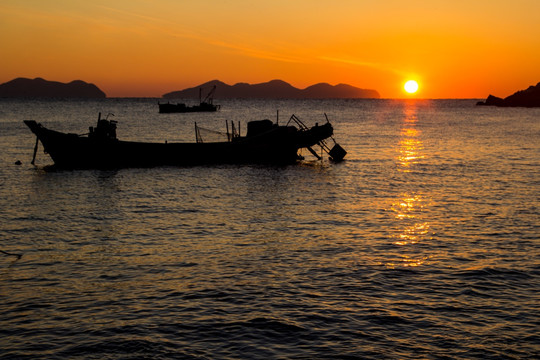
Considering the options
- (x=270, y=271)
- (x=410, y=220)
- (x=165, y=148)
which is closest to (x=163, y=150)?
(x=165, y=148)

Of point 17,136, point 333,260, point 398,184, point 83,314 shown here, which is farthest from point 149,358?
point 17,136

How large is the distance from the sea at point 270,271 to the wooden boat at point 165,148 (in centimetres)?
949

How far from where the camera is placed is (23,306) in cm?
1302

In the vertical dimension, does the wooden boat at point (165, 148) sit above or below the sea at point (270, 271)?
above

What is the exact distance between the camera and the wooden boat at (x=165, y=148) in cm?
4116

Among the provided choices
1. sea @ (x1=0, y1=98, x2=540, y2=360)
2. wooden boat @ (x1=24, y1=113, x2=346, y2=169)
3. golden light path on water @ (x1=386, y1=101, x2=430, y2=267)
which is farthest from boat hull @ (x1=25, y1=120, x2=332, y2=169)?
golden light path on water @ (x1=386, y1=101, x2=430, y2=267)

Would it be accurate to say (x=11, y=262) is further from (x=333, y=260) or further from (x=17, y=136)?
(x=17, y=136)

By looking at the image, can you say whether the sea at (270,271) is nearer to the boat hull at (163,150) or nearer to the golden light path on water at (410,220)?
the golden light path on water at (410,220)

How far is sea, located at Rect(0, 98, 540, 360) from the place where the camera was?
36.7 feet

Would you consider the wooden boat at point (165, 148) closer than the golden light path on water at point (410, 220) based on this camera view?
No

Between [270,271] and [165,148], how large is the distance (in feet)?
92.4

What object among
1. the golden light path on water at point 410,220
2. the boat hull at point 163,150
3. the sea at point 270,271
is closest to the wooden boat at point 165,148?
the boat hull at point 163,150

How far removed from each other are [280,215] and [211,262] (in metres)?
8.06

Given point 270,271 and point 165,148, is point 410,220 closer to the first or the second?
point 270,271
